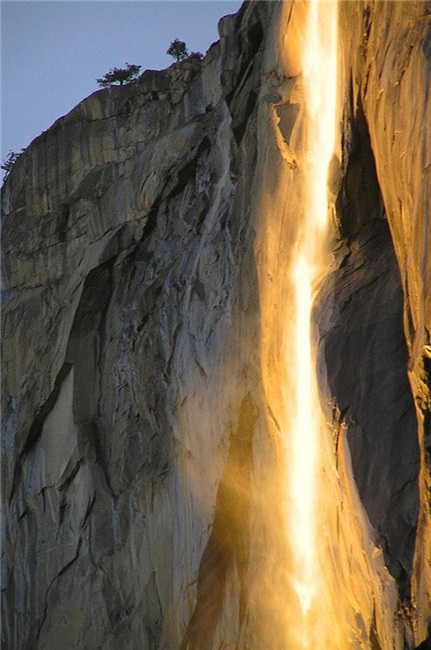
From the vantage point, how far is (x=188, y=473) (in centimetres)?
1461

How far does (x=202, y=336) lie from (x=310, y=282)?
10.4 ft

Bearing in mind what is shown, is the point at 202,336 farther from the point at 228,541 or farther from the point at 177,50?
the point at 177,50

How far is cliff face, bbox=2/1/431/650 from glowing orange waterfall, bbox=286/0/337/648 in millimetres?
293

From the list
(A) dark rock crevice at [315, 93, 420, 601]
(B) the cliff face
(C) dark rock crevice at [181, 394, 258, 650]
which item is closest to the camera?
(A) dark rock crevice at [315, 93, 420, 601]

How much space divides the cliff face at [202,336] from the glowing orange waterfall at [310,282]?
293 mm

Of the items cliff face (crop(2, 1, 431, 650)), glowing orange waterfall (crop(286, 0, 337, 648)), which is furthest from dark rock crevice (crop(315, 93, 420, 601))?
glowing orange waterfall (crop(286, 0, 337, 648))

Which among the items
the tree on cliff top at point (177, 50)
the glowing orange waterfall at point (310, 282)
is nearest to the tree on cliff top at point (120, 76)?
the tree on cliff top at point (177, 50)

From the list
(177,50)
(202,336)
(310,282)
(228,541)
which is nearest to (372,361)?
(310,282)

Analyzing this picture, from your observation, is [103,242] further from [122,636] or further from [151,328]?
[122,636]

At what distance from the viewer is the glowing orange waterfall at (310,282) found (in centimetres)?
1141

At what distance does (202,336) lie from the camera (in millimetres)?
14492

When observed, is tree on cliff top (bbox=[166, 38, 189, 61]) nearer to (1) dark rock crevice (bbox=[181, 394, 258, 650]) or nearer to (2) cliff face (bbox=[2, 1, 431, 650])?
(2) cliff face (bbox=[2, 1, 431, 650])

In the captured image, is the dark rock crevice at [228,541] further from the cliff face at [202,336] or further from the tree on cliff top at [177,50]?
the tree on cliff top at [177,50]

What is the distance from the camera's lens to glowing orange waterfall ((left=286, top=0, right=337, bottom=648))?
37.4ft
